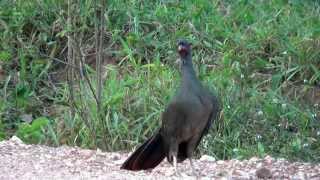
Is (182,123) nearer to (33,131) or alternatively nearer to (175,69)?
(33,131)

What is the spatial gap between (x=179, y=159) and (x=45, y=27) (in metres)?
4.71

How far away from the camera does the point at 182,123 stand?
757cm

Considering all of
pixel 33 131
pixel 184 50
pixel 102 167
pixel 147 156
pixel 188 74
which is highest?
pixel 184 50

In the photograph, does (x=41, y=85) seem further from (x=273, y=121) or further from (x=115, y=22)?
(x=273, y=121)

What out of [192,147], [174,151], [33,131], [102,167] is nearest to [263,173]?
[192,147]

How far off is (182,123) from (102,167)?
790 mm

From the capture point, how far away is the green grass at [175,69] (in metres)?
10.1

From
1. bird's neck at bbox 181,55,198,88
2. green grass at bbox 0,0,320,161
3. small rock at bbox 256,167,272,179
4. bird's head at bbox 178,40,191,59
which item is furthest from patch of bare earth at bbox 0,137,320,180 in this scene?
green grass at bbox 0,0,320,161

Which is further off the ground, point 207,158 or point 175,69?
point 175,69

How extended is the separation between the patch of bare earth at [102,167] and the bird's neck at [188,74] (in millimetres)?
687

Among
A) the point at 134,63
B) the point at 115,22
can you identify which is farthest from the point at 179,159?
the point at 115,22

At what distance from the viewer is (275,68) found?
11.3 m

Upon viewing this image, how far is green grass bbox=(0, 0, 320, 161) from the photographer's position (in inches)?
400

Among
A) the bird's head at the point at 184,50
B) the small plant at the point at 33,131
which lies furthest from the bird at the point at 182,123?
the small plant at the point at 33,131
